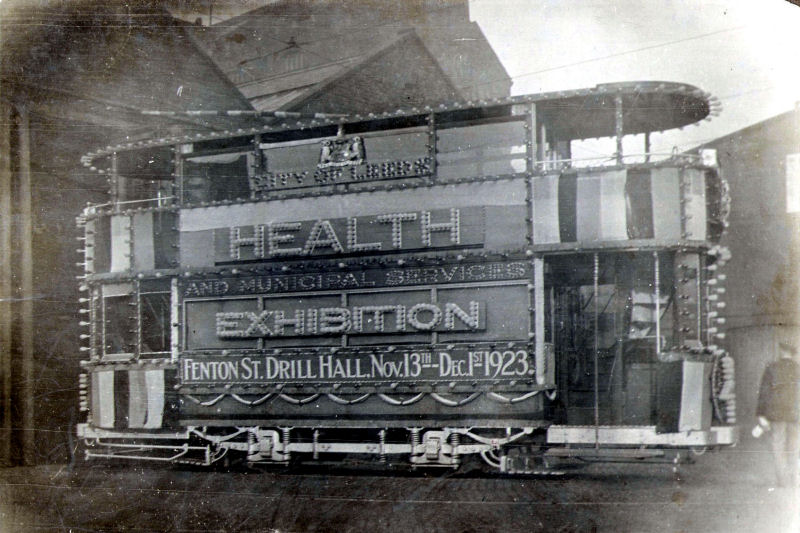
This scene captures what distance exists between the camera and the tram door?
21.8 feet

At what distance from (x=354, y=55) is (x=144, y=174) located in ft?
14.6

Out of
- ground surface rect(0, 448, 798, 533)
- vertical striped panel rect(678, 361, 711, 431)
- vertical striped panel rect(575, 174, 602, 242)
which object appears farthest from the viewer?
vertical striped panel rect(575, 174, 602, 242)

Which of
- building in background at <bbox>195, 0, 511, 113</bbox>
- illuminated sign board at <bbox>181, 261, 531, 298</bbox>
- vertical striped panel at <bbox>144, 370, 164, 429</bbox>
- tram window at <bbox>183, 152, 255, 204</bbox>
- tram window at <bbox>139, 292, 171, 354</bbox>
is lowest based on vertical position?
vertical striped panel at <bbox>144, 370, 164, 429</bbox>

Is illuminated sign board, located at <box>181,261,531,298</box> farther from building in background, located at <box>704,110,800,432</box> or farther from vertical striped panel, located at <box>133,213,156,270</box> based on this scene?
building in background, located at <box>704,110,800,432</box>

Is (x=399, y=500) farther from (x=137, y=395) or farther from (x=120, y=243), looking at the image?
(x=120, y=243)

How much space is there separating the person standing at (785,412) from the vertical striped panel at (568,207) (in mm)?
2057

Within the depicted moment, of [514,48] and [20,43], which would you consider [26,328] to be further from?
[514,48]

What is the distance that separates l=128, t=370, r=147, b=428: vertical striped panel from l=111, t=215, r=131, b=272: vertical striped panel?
120 centimetres

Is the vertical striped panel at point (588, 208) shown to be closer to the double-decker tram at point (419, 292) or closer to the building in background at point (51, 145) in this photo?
the double-decker tram at point (419, 292)

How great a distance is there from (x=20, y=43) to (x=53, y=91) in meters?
0.53

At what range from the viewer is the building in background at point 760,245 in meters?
5.99

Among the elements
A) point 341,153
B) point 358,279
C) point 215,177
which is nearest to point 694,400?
point 358,279

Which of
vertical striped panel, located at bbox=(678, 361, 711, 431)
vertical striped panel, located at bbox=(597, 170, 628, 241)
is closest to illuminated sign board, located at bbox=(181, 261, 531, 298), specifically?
vertical striped panel, located at bbox=(597, 170, 628, 241)

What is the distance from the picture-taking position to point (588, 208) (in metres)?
6.52
